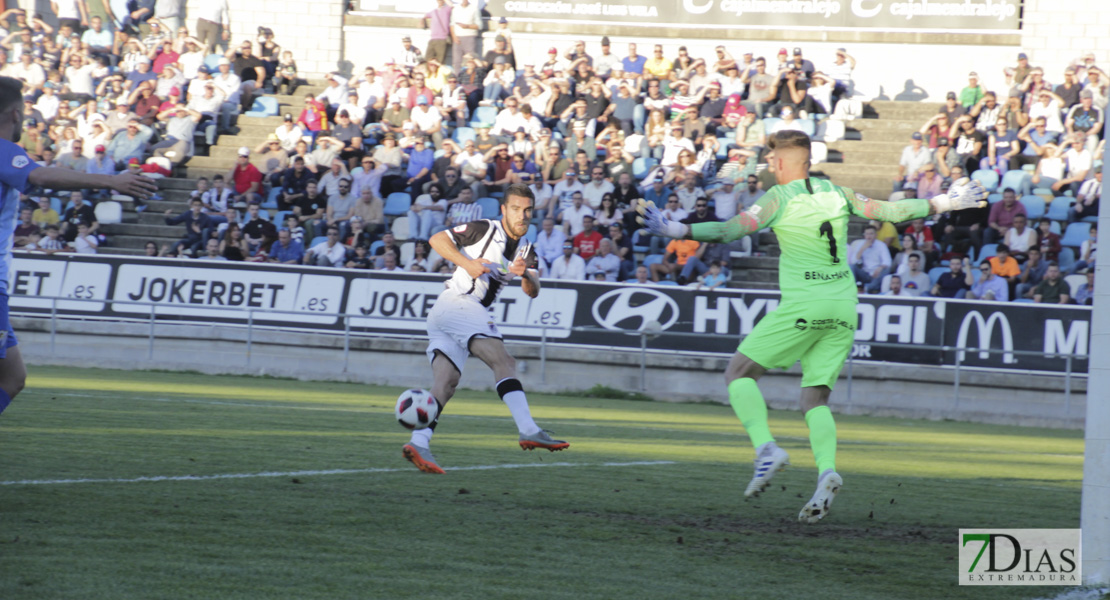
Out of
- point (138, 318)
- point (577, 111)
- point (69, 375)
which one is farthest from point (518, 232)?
point (577, 111)

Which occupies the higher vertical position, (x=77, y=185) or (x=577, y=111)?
(x=577, y=111)

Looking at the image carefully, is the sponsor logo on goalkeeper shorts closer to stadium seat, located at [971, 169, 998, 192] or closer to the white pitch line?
the white pitch line

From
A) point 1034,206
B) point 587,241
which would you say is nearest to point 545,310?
point 587,241

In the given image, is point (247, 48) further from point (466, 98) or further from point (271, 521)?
point (271, 521)

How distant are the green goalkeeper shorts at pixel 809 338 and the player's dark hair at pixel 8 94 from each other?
422 centimetres

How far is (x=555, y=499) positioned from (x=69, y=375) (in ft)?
40.7

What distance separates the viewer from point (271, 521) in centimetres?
624

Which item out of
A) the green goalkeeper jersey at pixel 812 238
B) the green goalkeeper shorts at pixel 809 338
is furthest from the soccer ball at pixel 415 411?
the green goalkeeper jersey at pixel 812 238

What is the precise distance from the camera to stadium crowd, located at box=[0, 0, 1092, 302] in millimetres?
20703

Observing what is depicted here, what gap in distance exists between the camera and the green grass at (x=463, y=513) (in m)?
5.11

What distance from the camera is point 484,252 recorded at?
9164mm

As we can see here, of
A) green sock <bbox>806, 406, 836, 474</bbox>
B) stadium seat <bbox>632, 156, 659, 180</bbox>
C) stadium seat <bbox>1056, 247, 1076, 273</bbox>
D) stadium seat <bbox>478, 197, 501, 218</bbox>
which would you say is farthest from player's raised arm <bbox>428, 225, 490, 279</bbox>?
stadium seat <bbox>632, 156, 659, 180</bbox>

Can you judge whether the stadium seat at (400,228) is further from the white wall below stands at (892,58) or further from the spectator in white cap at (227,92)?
the white wall below stands at (892,58)

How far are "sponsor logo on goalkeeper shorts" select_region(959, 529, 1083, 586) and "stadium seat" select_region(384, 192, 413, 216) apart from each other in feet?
59.8
